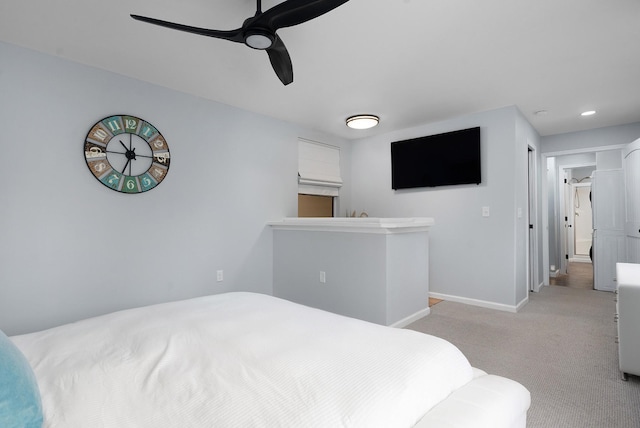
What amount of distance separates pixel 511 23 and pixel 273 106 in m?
2.38

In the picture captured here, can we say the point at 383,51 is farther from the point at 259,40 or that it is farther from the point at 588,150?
the point at 588,150

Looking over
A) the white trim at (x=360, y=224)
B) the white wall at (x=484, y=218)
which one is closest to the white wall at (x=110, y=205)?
the white trim at (x=360, y=224)

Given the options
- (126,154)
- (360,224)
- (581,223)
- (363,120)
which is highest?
(363,120)

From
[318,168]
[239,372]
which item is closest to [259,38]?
[239,372]

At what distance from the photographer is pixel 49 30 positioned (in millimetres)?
2189

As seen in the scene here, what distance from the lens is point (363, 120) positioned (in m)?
3.91

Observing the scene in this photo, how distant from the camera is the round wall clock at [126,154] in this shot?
2.70 metres

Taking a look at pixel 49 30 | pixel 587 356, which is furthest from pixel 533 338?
pixel 49 30

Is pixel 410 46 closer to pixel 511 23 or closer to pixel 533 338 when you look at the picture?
pixel 511 23

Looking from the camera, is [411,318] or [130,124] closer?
[130,124]

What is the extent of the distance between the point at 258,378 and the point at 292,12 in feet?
5.13

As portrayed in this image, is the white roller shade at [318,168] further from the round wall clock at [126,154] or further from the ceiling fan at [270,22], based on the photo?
the ceiling fan at [270,22]

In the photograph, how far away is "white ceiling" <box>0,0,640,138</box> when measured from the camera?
1.99 m

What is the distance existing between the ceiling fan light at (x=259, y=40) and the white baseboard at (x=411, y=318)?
252 centimetres
